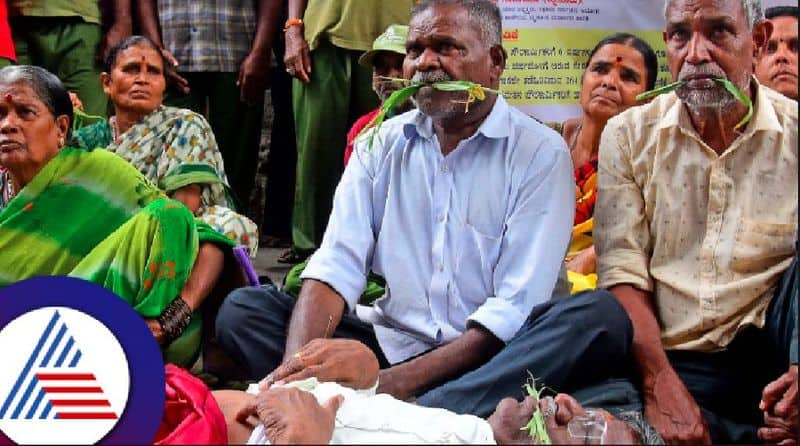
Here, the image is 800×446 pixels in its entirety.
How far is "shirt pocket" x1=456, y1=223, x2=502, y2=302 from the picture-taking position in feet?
11.0

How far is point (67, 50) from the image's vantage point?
5.23 metres

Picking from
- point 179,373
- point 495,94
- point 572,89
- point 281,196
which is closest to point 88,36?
point 281,196

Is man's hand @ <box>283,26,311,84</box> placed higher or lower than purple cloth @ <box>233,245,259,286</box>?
higher

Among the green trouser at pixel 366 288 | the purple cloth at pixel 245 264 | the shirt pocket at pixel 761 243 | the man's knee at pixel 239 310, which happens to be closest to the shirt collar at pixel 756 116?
the shirt pocket at pixel 761 243

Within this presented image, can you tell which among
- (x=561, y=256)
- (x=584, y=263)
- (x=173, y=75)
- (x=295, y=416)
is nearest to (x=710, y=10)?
(x=561, y=256)

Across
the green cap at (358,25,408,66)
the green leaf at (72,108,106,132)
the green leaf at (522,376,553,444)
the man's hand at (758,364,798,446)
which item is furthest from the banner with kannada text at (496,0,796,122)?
the green leaf at (522,376,553,444)

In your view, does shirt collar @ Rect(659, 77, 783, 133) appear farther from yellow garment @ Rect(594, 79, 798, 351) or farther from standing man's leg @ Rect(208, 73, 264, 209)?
standing man's leg @ Rect(208, 73, 264, 209)

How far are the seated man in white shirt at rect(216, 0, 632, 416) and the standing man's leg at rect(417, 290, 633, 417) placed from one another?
0.04 meters

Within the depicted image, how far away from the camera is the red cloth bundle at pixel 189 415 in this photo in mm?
2455

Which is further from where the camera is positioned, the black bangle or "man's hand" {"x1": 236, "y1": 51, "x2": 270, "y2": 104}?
"man's hand" {"x1": 236, "y1": 51, "x2": 270, "y2": 104}

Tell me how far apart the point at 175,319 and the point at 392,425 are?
1555 millimetres

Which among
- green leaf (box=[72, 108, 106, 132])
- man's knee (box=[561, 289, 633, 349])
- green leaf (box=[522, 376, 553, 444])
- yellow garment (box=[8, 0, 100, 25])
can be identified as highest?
yellow garment (box=[8, 0, 100, 25])

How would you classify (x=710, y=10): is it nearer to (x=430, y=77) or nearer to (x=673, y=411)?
(x=430, y=77)

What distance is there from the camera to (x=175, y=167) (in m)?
4.84
